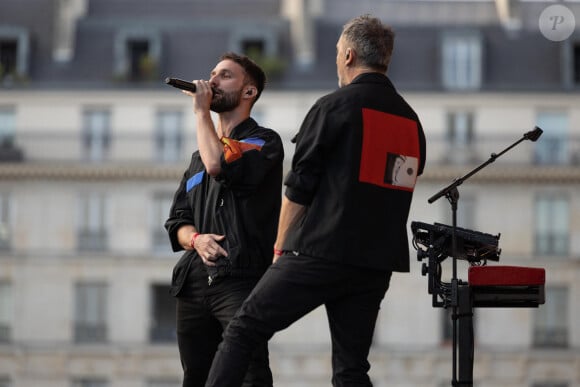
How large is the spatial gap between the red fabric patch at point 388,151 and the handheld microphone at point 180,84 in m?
1.02

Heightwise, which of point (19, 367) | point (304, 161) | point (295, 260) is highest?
point (304, 161)

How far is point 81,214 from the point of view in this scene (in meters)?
54.4

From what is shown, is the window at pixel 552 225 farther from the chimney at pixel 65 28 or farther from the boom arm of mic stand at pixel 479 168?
the boom arm of mic stand at pixel 479 168

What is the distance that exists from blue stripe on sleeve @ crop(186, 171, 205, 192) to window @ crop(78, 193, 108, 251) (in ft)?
152

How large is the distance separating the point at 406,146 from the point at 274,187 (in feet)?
3.13

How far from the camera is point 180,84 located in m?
7.73

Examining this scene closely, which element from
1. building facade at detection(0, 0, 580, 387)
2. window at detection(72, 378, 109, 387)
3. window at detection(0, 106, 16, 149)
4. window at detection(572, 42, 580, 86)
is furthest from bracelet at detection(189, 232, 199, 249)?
window at detection(572, 42, 580, 86)

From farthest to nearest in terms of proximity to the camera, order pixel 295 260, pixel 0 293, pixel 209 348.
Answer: pixel 0 293 → pixel 209 348 → pixel 295 260

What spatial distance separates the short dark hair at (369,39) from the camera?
7.42 m

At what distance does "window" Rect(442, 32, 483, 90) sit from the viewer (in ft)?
180

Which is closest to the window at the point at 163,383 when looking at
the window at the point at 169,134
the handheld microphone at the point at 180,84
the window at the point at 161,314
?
the window at the point at 161,314

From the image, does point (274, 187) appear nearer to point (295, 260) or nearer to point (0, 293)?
point (295, 260)

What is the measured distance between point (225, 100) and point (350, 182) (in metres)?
1.24

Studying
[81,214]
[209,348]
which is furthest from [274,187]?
[81,214]
